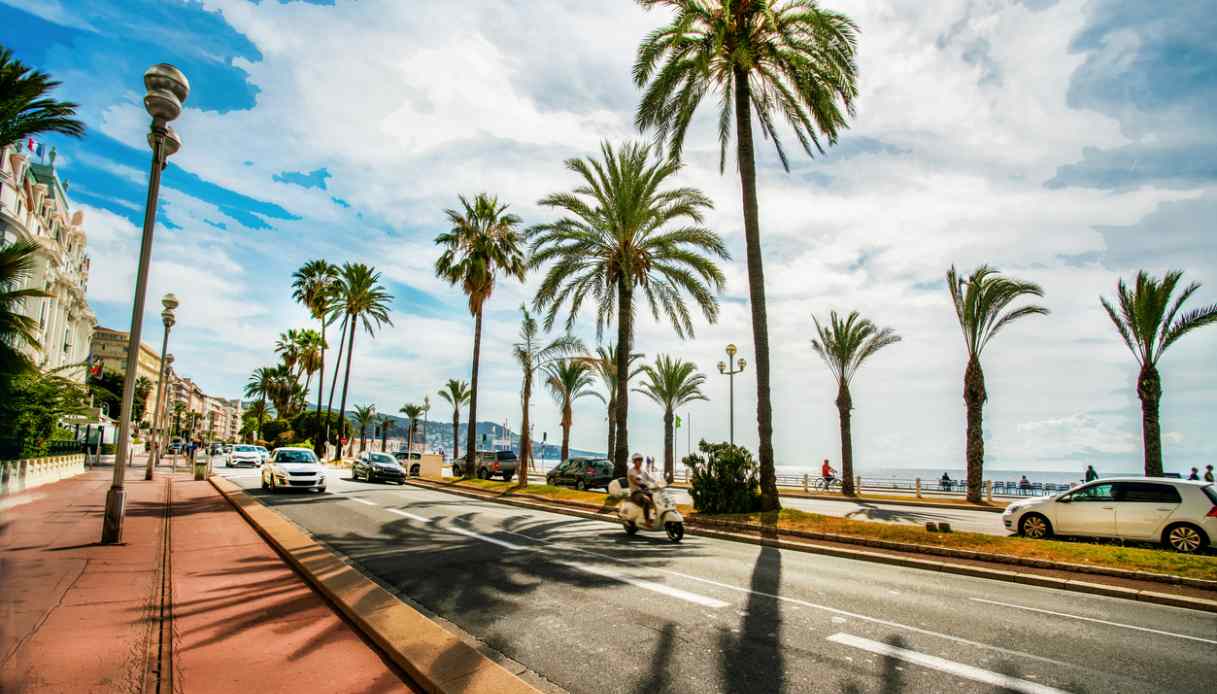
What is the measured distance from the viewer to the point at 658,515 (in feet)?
42.4

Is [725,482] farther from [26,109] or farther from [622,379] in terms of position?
[26,109]

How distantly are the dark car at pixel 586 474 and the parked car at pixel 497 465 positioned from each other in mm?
8170

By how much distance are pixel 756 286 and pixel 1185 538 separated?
10.6m

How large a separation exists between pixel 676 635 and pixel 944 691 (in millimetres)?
2285

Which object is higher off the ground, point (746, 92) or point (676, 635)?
point (746, 92)

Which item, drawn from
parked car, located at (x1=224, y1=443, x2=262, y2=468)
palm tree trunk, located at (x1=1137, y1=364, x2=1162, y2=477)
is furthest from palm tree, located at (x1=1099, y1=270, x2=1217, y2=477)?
parked car, located at (x1=224, y1=443, x2=262, y2=468)

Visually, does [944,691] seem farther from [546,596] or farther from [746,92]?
[746,92]

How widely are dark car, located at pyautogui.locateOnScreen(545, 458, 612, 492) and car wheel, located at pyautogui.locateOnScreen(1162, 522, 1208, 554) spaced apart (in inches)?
776

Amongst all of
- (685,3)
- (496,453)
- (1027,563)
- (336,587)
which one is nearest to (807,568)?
(1027,563)

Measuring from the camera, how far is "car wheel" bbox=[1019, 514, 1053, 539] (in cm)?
1358

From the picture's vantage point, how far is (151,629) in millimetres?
5500

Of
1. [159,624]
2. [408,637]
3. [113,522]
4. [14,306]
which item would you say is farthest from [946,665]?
[113,522]

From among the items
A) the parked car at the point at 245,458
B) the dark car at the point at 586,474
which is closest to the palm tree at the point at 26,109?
the dark car at the point at 586,474

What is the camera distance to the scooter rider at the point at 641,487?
13.1 meters
